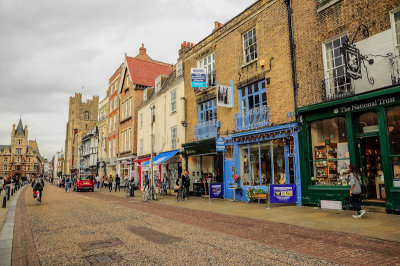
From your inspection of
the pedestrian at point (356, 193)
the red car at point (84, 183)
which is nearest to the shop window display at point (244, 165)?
the pedestrian at point (356, 193)

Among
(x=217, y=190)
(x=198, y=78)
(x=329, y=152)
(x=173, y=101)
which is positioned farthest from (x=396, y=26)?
(x=173, y=101)

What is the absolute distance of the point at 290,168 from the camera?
13008 mm

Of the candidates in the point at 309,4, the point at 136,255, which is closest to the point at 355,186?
the point at 136,255

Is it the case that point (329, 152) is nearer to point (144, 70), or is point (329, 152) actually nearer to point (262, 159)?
point (262, 159)

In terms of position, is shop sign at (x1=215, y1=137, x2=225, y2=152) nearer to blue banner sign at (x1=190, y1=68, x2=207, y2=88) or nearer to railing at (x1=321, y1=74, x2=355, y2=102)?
blue banner sign at (x1=190, y1=68, x2=207, y2=88)

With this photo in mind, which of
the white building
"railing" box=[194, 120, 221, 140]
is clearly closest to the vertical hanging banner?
"railing" box=[194, 120, 221, 140]

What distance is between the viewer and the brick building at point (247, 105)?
1335 cm

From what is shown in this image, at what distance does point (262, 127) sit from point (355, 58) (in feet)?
17.7

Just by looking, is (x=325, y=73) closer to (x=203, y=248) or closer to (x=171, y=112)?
(x=203, y=248)

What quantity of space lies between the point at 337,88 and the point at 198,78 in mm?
9011

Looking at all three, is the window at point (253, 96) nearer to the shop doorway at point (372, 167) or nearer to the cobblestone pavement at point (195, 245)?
the shop doorway at point (372, 167)

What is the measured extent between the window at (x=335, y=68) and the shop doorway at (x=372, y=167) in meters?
2.19

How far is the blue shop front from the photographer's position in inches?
504

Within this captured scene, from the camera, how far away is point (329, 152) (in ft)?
37.8
